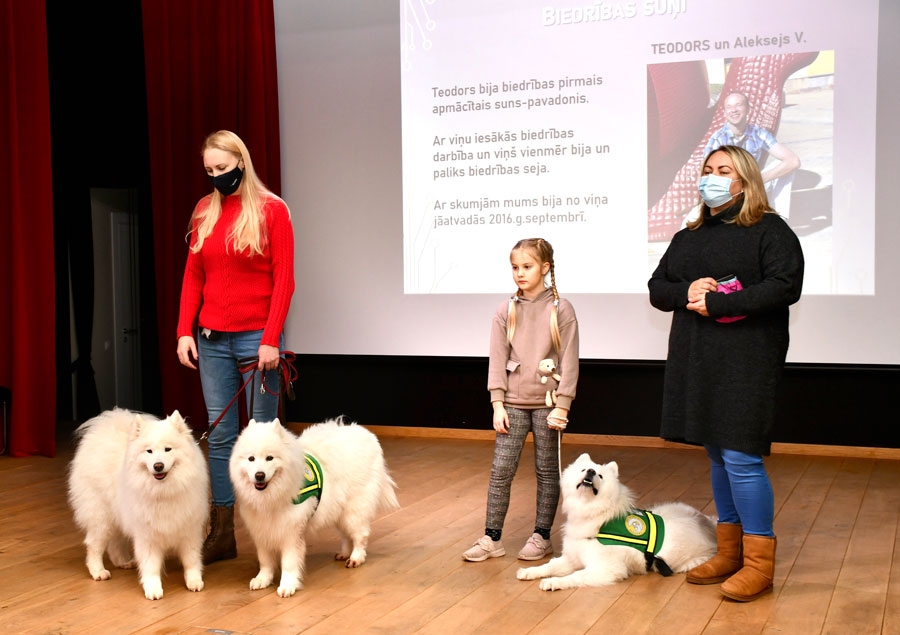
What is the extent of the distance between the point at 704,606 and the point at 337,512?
1.24 metres

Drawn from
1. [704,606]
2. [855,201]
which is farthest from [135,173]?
[704,606]

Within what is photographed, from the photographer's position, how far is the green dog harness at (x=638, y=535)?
3057 mm

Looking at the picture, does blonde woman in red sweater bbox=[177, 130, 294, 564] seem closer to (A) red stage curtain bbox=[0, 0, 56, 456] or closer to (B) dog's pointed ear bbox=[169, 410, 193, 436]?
(B) dog's pointed ear bbox=[169, 410, 193, 436]

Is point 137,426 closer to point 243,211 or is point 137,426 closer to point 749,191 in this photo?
point 243,211

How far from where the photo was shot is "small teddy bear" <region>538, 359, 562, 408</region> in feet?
10.7

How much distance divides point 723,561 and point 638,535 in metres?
0.28

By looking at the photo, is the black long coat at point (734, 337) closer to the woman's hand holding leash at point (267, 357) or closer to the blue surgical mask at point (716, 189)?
the blue surgical mask at point (716, 189)

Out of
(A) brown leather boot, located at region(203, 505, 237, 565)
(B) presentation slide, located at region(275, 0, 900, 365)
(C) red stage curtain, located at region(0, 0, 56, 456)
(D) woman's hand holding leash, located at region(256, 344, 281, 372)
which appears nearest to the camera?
(D) woman's hand holding leash, located at region(256, 344, 281, 372)

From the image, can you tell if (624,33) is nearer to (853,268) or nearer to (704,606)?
(853,268)

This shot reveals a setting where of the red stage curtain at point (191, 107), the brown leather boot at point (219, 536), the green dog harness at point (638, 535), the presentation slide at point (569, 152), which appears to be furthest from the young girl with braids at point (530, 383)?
the red stage curtain at point (191, 107)

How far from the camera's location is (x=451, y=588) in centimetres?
301

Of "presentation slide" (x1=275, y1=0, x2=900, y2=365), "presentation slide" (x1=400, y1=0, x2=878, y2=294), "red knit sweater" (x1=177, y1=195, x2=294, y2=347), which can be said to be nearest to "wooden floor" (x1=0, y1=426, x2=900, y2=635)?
"red knit sweater" (x1=177, y1=195, x2=294, y2=347)

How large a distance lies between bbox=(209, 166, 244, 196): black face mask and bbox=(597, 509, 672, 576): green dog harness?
171 centimetres

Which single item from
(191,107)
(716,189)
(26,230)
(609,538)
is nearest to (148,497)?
(609,538)
